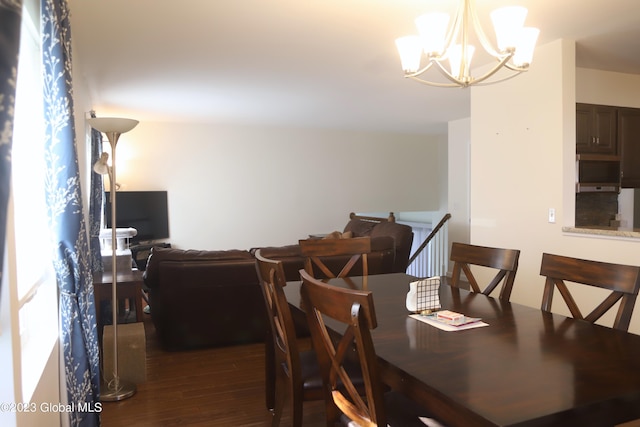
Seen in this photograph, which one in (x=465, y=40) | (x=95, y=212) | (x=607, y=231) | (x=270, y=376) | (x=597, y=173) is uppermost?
(x=465, y=40)

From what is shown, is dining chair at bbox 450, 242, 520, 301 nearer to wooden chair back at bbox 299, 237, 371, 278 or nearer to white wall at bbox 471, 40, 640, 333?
wooden chair back at bbox 299, 237, 371, 278

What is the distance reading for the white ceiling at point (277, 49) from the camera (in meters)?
2.88

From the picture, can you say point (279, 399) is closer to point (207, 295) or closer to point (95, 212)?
point (207, 295)

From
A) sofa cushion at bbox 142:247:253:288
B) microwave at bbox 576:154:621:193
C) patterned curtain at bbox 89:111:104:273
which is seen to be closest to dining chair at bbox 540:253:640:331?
microwave at bbox 576:154:621:193

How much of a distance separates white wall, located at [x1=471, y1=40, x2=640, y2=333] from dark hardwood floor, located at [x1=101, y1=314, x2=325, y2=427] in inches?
80.7

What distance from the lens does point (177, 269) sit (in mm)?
3906

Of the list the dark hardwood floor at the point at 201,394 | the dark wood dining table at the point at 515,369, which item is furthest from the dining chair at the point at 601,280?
the dark hardwood floor at the point at 201,394

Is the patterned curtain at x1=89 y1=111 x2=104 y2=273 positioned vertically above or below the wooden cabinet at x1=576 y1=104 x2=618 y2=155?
below

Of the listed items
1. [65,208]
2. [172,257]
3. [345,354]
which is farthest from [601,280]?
[172,257]

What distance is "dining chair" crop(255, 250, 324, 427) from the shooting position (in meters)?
2.04

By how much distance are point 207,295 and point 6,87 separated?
3.16 metres

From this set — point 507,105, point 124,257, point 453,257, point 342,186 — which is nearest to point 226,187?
point 342,186

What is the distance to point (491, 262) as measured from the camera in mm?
2637

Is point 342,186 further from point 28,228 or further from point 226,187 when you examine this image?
point 28,228
